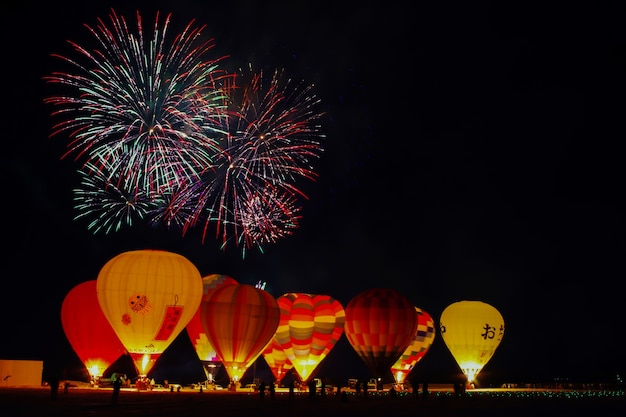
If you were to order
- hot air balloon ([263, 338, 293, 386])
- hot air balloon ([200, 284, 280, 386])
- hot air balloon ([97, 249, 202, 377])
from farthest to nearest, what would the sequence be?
1. hot air balloon ([263, 338, 293, 386])
2. hot air balloon ([200, 284, 280, 386])
3. hot air balloon ([97, 249, 202, 377])

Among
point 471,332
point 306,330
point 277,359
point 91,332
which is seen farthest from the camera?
point 471,332

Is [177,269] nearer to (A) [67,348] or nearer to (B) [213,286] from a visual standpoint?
(B) [213,286]

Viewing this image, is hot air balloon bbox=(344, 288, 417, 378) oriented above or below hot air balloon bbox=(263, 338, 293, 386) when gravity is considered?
above

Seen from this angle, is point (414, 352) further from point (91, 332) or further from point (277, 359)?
point (91, 332)

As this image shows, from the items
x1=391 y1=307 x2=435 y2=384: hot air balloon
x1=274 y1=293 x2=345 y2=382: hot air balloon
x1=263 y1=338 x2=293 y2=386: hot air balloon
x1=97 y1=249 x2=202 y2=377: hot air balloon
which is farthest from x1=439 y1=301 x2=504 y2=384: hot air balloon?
x1=97 y1=249 x2=202 y2=377: hot air balloon

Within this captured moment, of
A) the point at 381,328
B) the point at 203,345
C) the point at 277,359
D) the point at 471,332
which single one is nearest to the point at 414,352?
the point at 471,332

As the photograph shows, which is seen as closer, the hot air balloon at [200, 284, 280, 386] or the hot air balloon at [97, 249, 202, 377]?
the hot air balloon at [97, 249, 202, 377]

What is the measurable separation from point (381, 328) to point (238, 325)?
9.96 meters

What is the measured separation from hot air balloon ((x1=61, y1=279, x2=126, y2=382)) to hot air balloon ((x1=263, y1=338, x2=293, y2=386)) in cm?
1031

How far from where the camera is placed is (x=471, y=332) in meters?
57.7

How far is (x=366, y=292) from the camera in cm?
5175

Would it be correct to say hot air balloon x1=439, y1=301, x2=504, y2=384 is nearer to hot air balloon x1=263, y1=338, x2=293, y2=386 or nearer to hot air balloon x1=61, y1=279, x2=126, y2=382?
hot air balloon x1=263, y1=338, x2=293, y2=386

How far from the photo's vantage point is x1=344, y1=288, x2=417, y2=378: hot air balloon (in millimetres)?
49875

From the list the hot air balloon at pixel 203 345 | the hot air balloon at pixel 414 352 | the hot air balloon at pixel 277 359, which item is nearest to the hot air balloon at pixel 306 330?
the hot air balloon at pixel 277 359
